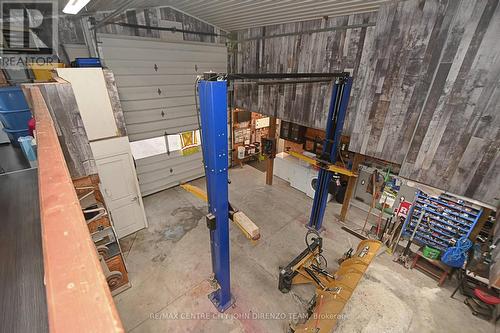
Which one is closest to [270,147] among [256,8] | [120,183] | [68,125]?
[256,8]

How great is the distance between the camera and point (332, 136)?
5.12 meters

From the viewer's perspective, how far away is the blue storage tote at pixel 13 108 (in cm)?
550

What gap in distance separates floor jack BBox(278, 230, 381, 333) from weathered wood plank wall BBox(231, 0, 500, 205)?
198cm

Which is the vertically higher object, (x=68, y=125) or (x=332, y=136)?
(x=68, y=125)

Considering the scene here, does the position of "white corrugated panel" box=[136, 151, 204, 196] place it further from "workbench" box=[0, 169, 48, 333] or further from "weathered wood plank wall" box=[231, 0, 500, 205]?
"workbench" box=[0, 169, 48, 333]

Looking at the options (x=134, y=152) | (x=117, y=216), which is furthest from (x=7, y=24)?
(x=117, y=216)

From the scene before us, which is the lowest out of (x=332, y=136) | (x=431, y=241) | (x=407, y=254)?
(x=407, y=254)

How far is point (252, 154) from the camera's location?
32.4 ft

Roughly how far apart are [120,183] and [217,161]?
348cm

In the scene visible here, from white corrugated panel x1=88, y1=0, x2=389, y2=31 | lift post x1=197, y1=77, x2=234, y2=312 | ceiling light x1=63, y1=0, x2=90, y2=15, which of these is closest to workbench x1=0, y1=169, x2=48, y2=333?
lift post x1=197, y1=77, x2=234, y2=312

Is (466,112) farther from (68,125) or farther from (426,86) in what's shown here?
(68,125)

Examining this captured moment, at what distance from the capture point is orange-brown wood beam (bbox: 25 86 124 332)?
385mm

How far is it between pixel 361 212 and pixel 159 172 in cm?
684

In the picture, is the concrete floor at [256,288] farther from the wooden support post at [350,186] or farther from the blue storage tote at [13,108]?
the blue storage tote at [13,108]
